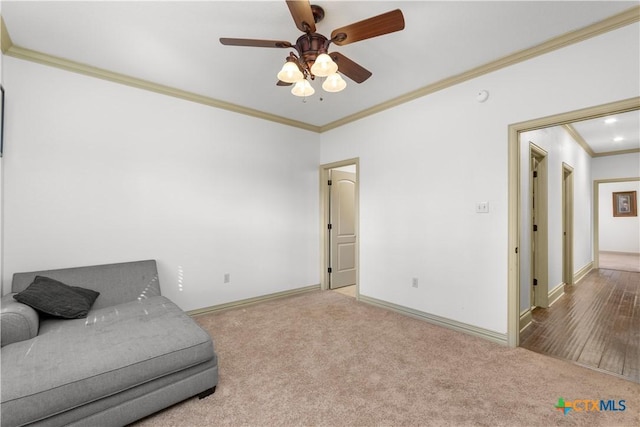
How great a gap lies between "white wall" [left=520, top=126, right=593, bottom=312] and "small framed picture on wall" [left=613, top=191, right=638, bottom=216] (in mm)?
3506

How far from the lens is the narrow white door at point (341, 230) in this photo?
483 centimetres

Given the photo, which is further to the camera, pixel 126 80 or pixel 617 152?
pixel 617 152

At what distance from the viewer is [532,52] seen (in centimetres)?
252

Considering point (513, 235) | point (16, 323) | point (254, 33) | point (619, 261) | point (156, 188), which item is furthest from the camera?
point (619, 261)

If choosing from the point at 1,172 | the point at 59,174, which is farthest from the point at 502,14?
the point at 1,172

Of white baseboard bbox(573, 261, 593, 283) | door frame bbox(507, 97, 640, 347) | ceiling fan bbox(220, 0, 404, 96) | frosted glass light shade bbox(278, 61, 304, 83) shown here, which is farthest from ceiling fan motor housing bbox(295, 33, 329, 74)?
white baseboard bbox(573, 261, 593, 283)

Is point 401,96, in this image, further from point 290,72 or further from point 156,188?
point 156,188

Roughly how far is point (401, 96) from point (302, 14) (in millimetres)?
2172

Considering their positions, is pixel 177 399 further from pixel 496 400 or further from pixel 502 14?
pixel 502 14

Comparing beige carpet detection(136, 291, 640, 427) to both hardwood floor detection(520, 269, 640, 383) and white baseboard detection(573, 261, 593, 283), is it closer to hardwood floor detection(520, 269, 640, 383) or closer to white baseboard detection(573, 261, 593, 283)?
hardwood floor detection(520, 269, 640, 383)

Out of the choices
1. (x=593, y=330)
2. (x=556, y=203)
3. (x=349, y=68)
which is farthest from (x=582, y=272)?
(x=349, y=68)

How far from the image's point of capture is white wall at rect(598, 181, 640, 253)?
27.6 ft

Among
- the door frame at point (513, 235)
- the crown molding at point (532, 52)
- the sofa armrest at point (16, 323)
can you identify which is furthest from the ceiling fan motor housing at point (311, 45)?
the sofa armrest at point (16, 323)

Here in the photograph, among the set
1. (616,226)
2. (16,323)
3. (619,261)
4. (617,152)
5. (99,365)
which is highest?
(617,152)
